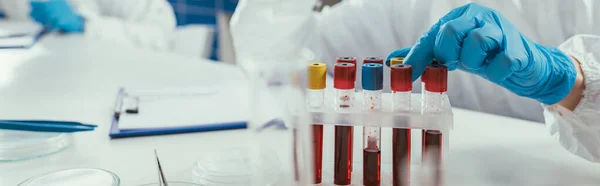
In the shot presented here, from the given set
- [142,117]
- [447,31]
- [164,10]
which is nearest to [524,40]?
[447,31]

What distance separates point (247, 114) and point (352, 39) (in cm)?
56

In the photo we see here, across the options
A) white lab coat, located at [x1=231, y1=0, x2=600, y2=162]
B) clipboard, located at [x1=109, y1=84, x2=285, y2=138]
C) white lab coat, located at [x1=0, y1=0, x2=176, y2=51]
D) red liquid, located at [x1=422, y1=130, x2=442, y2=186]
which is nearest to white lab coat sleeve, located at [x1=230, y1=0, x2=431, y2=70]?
white lab coat, located at [x1=231, y1=0, x2=600, y2=162]

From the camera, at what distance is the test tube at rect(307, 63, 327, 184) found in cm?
63

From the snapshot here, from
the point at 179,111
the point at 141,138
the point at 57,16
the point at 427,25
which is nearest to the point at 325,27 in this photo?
the point at 427,25

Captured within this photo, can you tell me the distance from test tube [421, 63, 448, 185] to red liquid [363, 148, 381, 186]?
6 cm

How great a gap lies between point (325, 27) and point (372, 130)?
88cm

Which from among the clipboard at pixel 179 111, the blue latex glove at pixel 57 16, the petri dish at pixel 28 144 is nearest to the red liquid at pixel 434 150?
the clipboard at pixel 179 111

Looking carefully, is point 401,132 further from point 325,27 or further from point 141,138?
point 325,27

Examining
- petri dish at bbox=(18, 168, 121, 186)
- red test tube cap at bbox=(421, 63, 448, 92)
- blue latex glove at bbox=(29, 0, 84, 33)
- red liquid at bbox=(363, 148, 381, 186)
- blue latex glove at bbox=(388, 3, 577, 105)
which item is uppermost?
blue latex glove at bbox=(29, 0, 84, 33)

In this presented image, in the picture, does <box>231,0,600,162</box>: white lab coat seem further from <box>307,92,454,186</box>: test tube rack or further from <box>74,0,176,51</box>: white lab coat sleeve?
<box>74,0,176,51</box>: white lab coat sleeve

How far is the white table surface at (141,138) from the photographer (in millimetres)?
752

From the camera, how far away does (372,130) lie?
2.16ft

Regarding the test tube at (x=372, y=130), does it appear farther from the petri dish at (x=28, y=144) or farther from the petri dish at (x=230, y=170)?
the petri dish at (x=28, y=144)

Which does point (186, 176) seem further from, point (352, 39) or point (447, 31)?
point (352, 39)
